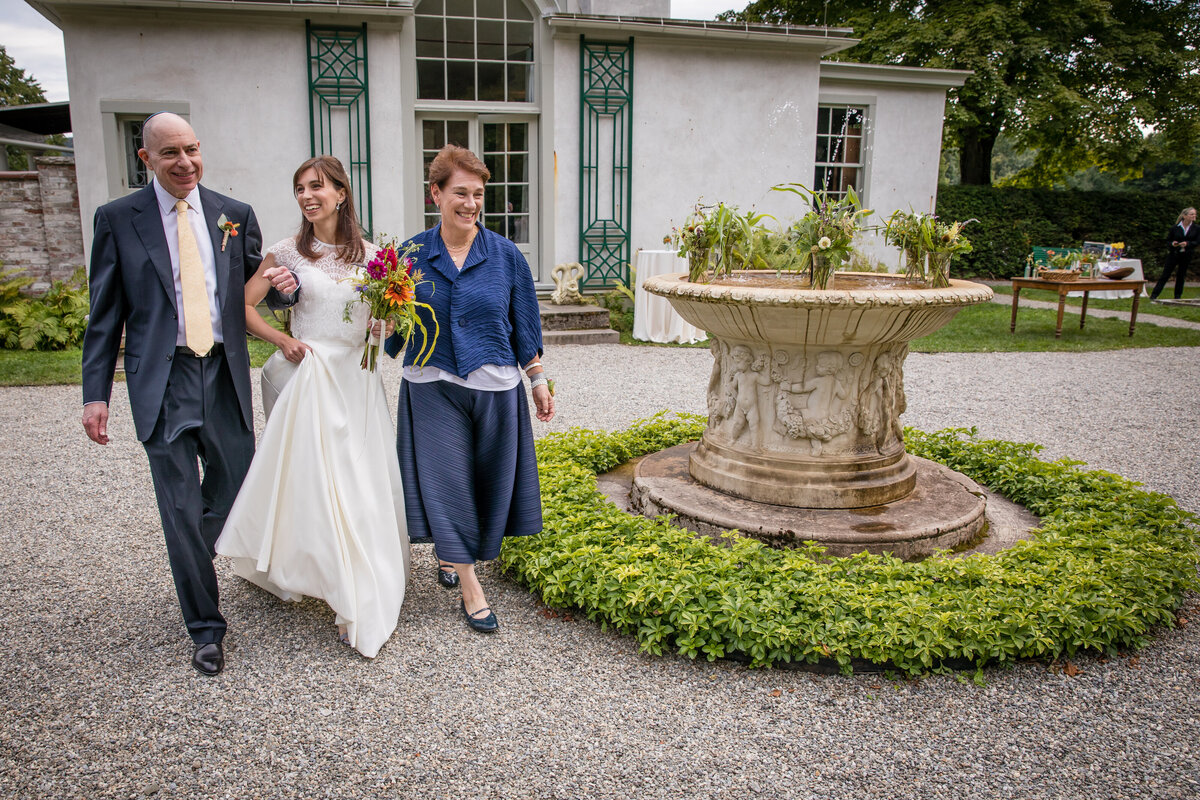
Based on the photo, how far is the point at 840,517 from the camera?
4.12 metres

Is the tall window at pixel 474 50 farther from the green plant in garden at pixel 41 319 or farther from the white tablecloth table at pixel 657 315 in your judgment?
the green plant in garden at pixel 41 319

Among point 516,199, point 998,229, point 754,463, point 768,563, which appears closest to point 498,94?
point 516,199

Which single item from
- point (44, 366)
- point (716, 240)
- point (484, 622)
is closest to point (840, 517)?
point (716, 240)

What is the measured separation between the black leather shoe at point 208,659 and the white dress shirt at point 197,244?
115 cm

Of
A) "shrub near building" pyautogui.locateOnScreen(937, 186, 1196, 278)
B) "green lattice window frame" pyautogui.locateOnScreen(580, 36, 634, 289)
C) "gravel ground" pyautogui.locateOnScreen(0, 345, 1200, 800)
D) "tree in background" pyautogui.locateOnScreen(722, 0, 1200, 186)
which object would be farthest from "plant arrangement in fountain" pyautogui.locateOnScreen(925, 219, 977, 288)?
"shrub near building" pyautogui.locateOnScreen(937, 186, 1196, 278)

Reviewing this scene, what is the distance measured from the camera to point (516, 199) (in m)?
12.3

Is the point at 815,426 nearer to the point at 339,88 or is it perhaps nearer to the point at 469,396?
the point at 469,396

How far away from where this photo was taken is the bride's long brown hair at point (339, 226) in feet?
10.7

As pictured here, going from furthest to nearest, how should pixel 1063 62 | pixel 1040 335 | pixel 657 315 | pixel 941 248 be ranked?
pixel 1063 62 → pixel 1040 335 → pixel 657 315 → pixel 941 248

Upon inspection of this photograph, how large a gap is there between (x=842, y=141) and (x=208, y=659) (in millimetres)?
13557

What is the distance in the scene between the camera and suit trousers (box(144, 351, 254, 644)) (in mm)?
3039

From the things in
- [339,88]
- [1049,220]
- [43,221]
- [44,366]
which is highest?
[339,88]

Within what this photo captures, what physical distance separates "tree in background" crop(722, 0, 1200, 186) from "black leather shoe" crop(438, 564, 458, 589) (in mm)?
17500

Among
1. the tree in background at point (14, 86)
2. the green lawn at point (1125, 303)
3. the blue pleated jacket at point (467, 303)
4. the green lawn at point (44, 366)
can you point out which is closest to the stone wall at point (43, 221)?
the green lawn at point (44, 366)
